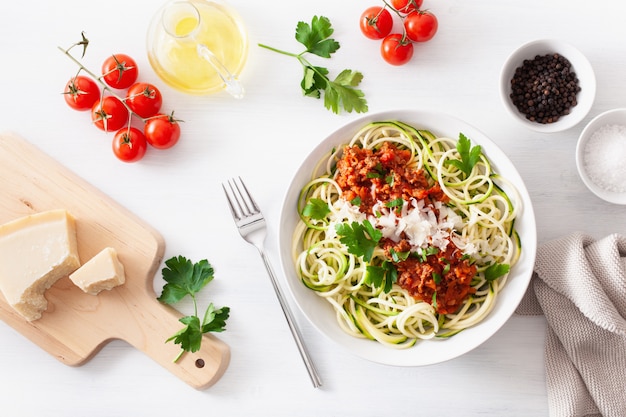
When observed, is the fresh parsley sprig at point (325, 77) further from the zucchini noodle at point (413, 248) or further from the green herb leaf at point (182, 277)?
the green herb leaf at point (182, 277)

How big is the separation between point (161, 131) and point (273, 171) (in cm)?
65

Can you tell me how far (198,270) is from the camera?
11.6 ft

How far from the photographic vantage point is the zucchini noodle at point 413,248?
3.23m

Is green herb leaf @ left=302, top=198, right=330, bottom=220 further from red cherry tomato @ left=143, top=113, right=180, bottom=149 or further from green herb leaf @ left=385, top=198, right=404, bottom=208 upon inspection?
red cherry tomato @ left=143, top=113, right=180, bottom=149

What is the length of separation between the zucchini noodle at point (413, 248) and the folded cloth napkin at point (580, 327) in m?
0.29

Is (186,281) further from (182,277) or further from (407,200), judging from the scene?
(407,200)

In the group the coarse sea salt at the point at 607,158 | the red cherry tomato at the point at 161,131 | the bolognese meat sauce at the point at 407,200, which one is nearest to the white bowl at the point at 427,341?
the bolognese meat sauce at the point at 407,200

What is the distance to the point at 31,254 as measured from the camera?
344 centimetres

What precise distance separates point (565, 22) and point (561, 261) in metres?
1.35

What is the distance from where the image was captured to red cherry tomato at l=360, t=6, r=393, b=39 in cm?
350

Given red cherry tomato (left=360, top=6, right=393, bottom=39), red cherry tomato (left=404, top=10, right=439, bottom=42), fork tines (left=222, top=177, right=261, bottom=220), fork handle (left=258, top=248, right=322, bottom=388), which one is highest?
red cherry tomato (left=360, top=6, right=393, bottom=39)

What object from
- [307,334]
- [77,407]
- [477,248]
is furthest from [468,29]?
[77,407]

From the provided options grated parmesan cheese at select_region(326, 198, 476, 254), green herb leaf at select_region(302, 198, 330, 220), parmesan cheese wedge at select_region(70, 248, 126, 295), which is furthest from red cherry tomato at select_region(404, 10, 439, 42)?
parmesan cheese wedge at select_region(70, 248, 126, 295)

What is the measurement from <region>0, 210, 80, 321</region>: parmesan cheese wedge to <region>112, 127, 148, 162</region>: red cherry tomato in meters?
0.45
